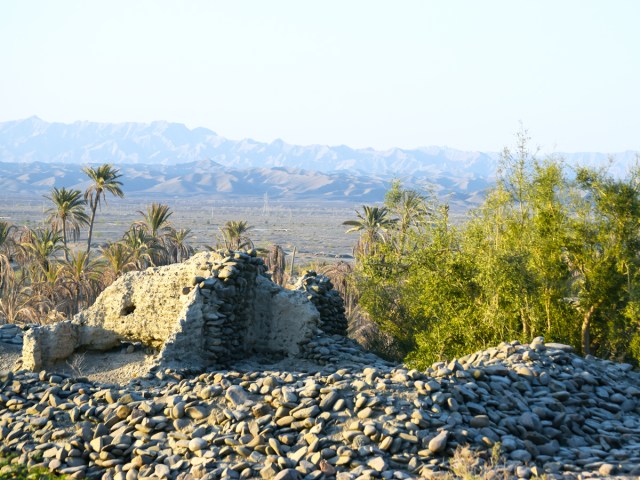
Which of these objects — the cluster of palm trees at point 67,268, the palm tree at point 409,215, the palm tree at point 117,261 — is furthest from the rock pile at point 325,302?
the palm tree at point 117,261

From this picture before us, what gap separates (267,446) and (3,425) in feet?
17.1

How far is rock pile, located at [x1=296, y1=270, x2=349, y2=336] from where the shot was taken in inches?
867

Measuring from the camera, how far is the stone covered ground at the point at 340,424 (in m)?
10.0

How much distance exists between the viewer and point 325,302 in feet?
73.0

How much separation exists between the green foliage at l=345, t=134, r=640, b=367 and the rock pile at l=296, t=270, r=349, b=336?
3615 mm

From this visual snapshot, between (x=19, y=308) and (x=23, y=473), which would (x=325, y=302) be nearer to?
(x=23, y=473)

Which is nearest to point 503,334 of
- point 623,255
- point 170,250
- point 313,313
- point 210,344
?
point 623,255

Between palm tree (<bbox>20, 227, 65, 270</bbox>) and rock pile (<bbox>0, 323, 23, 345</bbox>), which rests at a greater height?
palm tree (<bbox>20, 227, 65, 270</bbox>)

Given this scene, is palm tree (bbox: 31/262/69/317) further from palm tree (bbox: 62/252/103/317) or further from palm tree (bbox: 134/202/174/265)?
palm tree (bbox: 134/202/174/265)

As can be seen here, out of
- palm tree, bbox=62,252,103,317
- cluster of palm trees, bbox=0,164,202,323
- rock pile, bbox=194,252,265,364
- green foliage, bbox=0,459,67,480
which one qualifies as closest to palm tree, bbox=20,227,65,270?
cluster of palm trees, bbox=0,164,202,323

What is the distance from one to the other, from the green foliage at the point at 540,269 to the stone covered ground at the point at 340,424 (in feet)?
11.1

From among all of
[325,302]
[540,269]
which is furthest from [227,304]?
[540,269]

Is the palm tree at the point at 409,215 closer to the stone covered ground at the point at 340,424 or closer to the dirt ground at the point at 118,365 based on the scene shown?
the dirt ground at the point at 118,365

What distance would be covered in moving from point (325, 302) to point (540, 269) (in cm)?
693
